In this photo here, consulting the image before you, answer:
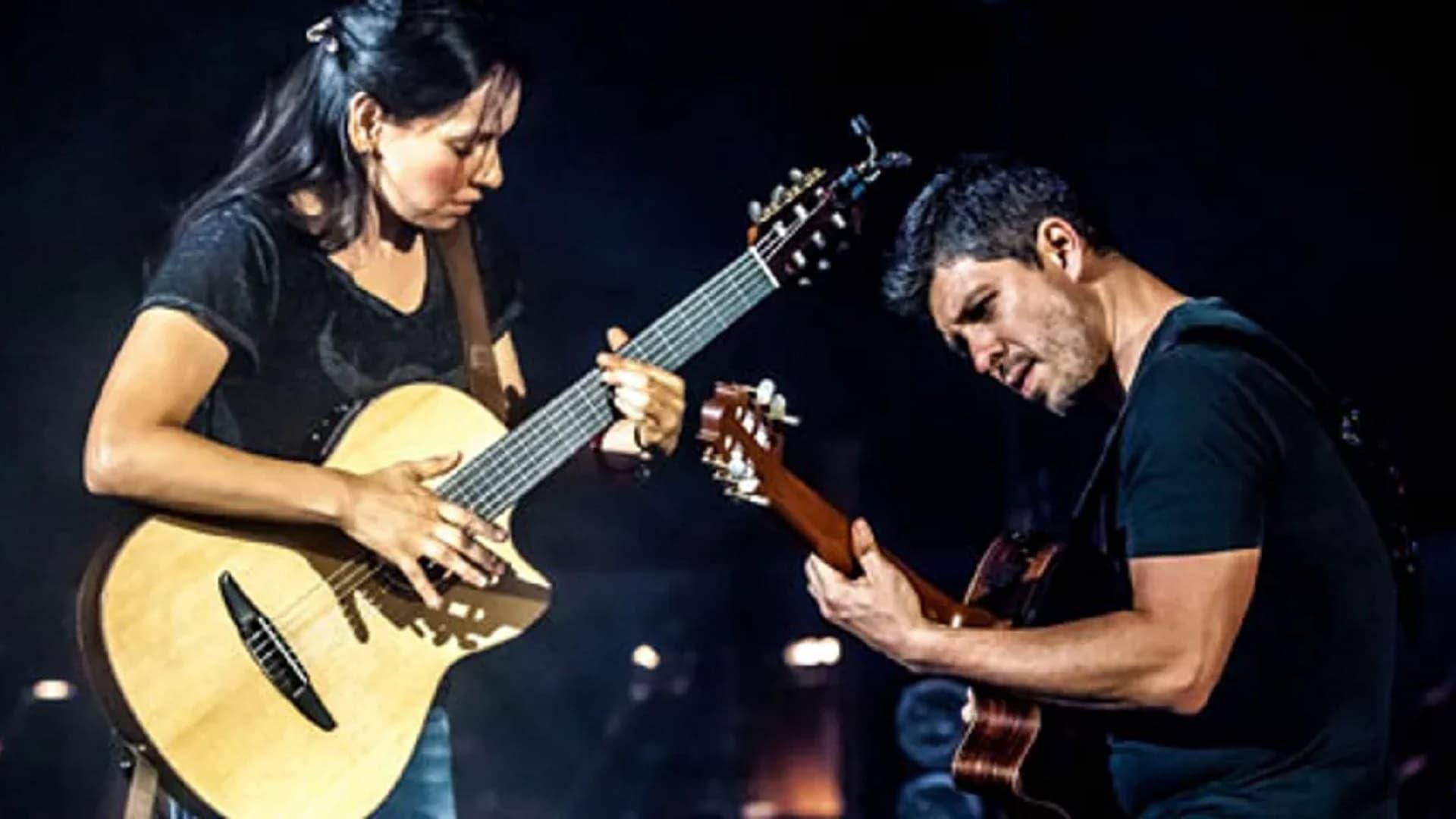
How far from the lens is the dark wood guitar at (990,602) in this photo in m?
2.74

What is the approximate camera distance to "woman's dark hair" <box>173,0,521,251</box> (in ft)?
10.2

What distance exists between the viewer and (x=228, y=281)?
2.89 meters

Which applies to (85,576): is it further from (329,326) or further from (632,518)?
(632,518)

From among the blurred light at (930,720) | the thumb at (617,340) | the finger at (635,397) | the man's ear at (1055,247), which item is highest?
the man's ear at (1055,247)

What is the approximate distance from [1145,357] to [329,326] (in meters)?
1.42

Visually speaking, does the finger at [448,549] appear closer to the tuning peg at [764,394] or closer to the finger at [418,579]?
the finger at [418,579]

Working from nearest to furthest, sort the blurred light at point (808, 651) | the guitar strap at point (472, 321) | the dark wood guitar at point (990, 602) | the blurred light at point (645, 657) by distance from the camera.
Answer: the dark wood guitar at point (990, 602) < the guitar strap at point (472, 321) < the blurred light at point (645, 657) < the blurred light at point (808, 651)

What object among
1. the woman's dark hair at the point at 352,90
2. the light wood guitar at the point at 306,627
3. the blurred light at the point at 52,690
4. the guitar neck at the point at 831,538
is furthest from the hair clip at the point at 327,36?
the blurred light at the point at 52,690

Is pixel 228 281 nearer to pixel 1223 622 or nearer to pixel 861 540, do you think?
pixel 861 540

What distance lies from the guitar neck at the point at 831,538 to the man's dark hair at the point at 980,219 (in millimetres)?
428

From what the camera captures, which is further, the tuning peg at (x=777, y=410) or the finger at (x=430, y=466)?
the tuning peg at (x=777, y=410)

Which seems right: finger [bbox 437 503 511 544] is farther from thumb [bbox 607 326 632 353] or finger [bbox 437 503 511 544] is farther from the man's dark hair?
the man's dark hair

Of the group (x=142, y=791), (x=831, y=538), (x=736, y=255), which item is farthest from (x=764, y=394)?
(x=736, y=255)

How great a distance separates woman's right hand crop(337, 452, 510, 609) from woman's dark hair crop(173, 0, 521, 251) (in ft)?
1.65
